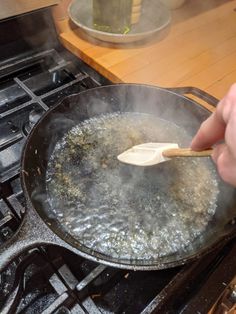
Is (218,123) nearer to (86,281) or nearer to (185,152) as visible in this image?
(185,152)

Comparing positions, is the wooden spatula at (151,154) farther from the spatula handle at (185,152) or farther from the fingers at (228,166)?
the fingers at (228,166)

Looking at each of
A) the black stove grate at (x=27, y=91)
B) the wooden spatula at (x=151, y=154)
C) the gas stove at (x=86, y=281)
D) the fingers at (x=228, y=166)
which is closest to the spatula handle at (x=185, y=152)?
the wooden spatula at (x=151, y=154)

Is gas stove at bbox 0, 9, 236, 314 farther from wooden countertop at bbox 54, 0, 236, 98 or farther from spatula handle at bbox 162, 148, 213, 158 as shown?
wooden countertop at bbox 54, 0, 236, 98

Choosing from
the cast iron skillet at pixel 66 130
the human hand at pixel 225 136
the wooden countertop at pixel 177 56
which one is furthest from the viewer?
the wooden countertop at pixel 177 56

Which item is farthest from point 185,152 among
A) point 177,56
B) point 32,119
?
point 177,56

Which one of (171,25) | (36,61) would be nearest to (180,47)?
(171,25)

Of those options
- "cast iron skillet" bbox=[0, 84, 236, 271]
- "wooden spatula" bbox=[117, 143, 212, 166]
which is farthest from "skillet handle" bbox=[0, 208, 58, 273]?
"wooden spatula" bbox=[117, 143, 212, 166]

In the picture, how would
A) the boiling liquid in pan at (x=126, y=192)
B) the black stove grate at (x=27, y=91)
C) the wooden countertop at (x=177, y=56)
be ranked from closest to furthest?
the boiling liquid in pan at (x=126, y=192), the black stove grate at (x=27, y=91), the wooden countertop at (x=177, y=56)

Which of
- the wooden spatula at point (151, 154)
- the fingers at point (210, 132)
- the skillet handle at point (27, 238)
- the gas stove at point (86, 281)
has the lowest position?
the gas stove at point (86, 281)
